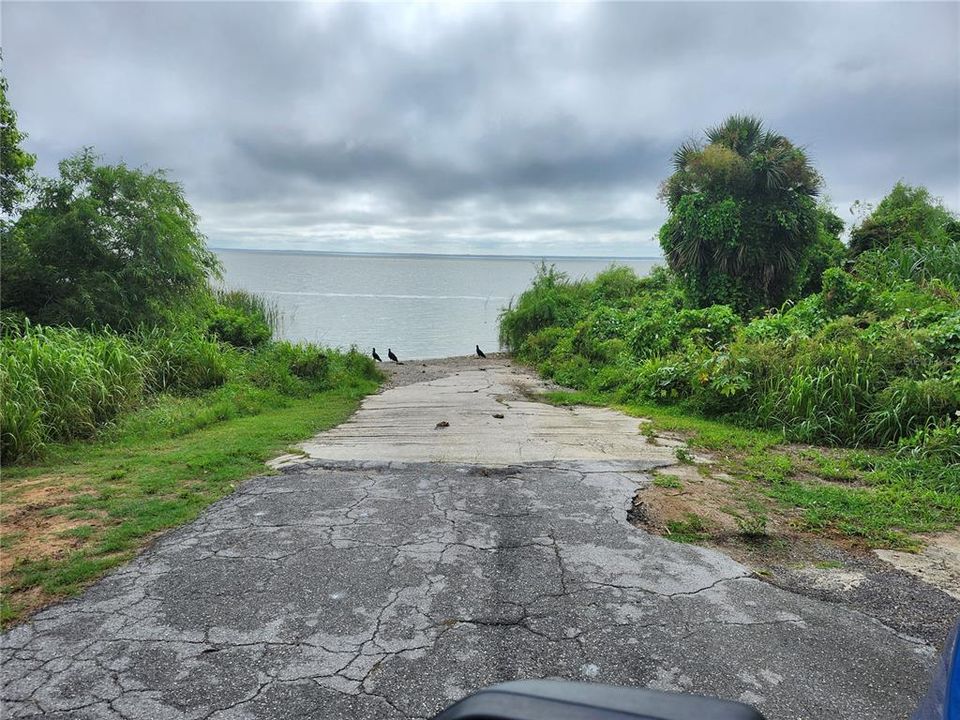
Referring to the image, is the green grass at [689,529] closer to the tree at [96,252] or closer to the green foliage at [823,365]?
the green foliage at [823,365]

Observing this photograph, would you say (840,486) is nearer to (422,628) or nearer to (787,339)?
(787,339)

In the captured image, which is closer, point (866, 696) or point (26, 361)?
point (866, 696)

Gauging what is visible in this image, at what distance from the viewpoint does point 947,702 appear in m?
1.17

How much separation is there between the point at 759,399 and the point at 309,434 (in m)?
5.91

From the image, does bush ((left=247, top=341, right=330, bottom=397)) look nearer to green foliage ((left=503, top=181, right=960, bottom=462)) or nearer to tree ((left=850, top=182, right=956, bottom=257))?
green foliage ((left=503, top=181, right=960, bottom=462))

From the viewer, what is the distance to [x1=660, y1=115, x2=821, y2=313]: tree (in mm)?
15734

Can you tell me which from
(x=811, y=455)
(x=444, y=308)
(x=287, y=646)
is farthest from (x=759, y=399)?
(x=444, y=308)

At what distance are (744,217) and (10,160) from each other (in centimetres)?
1577

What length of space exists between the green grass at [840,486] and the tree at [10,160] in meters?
10.4

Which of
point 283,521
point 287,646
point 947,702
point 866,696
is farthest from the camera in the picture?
point 283,521

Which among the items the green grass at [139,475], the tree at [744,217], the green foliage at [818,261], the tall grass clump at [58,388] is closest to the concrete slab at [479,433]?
the green grass at [139,475]

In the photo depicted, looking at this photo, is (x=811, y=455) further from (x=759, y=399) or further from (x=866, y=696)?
(x=866, y=696)

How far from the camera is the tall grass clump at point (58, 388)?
6430mm

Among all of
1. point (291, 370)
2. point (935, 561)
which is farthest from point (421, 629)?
point (291, 370)
